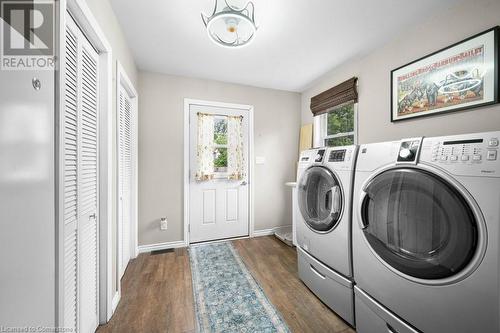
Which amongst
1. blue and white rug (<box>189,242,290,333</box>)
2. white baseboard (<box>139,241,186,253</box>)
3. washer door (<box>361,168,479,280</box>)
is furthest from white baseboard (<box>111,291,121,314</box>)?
washer door (<box>361,168,479,280</box>)

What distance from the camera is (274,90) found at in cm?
326

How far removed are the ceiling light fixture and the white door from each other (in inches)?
49.5

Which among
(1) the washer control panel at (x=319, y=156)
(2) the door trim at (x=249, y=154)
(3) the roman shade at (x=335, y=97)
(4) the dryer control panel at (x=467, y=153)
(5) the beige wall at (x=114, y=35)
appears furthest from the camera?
(2) the door trim at (x=249, y=154)

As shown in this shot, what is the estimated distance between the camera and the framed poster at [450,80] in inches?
52.9

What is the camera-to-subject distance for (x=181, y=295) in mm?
1734

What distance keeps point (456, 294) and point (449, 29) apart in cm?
187

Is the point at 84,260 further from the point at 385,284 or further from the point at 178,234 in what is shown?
the point at 385,284

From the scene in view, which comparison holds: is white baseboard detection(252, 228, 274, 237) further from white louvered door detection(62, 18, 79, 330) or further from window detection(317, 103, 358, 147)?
white louvered door detection(62, 18, 79, 330)

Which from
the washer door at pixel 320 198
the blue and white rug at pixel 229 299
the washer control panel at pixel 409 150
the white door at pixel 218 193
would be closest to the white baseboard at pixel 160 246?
the white door at pixel 218 193

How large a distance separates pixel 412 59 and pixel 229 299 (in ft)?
8.70

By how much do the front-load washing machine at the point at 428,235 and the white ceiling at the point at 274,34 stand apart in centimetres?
119

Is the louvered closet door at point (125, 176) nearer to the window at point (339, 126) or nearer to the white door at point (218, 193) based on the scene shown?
the white door at point (218, 193)

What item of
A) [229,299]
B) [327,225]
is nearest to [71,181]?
[229,299]

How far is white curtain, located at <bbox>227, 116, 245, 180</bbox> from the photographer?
2988mm
